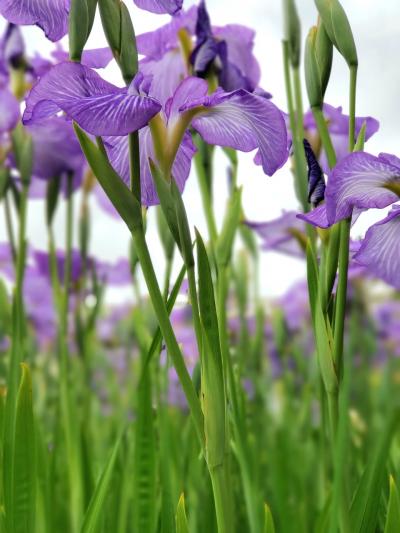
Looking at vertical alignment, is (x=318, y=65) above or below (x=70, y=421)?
above

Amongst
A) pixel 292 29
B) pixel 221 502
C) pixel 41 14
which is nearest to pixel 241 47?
pixel 292 29

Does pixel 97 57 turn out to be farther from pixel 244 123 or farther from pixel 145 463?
pixel 145 463

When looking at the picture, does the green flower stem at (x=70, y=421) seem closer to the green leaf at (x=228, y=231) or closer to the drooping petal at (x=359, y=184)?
the green leaf at (x=228, y=231)

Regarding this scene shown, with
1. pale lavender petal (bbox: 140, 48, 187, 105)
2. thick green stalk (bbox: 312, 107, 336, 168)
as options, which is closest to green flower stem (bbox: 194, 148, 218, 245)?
pale lavender petal (bbox: 140, 48, 187, 105)

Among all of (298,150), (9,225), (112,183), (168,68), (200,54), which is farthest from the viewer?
(9,225)

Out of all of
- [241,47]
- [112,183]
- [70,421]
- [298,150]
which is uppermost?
[241,47]

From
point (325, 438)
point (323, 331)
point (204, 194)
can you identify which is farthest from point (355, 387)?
point (323, 331)
